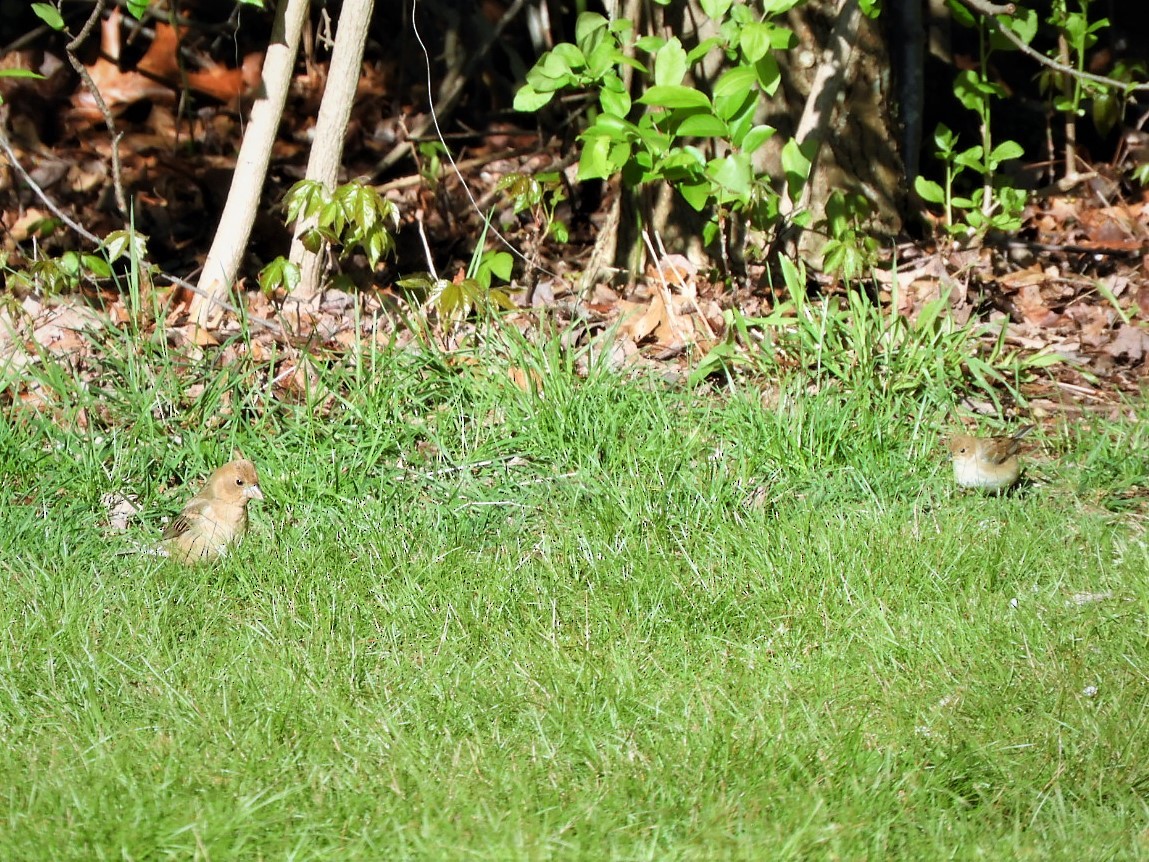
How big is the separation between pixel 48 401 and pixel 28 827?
8.83 feet

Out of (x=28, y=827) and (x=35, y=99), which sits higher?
(x=35, y=99)

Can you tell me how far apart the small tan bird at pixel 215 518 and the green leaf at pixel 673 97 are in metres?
2.10

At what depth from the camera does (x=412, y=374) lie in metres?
5.56

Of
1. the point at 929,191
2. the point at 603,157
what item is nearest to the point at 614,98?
the point at 603,157

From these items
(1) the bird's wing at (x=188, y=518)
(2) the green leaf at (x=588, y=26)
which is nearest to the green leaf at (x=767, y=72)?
(2) the green leaf at (x=588, y=26)

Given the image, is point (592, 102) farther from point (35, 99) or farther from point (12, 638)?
point (12, 638)

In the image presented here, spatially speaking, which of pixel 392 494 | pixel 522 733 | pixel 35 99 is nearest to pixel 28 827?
pixel 522 733

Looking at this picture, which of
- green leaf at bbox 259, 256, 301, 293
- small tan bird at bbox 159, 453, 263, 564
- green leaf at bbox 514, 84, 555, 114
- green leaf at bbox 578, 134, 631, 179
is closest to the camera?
small tan bird at bbox 159, 453, 263, 564

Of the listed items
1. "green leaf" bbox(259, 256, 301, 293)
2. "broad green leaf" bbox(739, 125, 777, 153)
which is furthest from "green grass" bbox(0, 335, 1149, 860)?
"broad green leaf" bbox(739, 125, 777, 153)

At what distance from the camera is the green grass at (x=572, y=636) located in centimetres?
318

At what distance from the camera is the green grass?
3176mm

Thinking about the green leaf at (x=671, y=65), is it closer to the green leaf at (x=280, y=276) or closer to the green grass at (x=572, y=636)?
the green grass at (x=572, y=636)

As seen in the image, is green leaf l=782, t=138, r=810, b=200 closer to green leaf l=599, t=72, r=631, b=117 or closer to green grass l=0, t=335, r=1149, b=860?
green leaf l=599, t=72, r=631, b=117

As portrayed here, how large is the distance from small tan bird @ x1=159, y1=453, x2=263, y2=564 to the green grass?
10 centimetres
